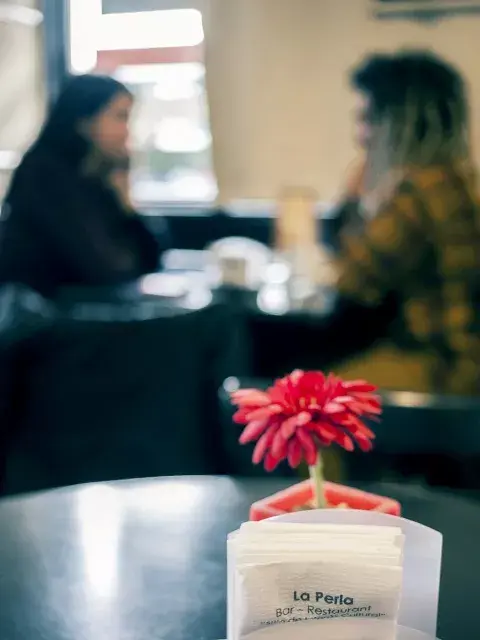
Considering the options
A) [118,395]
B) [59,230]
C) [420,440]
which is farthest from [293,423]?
[59,230]

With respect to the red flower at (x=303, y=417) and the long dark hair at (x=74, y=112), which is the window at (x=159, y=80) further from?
the red flower at (x=303, y=417)

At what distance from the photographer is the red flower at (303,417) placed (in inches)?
22.0

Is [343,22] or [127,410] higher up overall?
[343,22]

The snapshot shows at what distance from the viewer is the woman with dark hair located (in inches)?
81.2

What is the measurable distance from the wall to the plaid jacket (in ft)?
2.32

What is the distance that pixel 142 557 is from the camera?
0.78m

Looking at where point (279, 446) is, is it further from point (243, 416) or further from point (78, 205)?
point (78, 205)

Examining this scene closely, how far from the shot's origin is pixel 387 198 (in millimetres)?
1578

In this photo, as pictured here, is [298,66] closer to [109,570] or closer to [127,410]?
[127,410]

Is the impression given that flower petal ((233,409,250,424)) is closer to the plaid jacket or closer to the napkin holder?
the napkin holder

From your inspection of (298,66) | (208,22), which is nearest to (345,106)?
(298,66)

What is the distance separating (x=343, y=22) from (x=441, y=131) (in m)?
0.40

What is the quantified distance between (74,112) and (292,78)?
0.56 metres

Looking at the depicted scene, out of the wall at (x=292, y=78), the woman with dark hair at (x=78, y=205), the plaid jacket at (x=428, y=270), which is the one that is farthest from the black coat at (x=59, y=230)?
the plaid jacket at (x=428, y=270)
